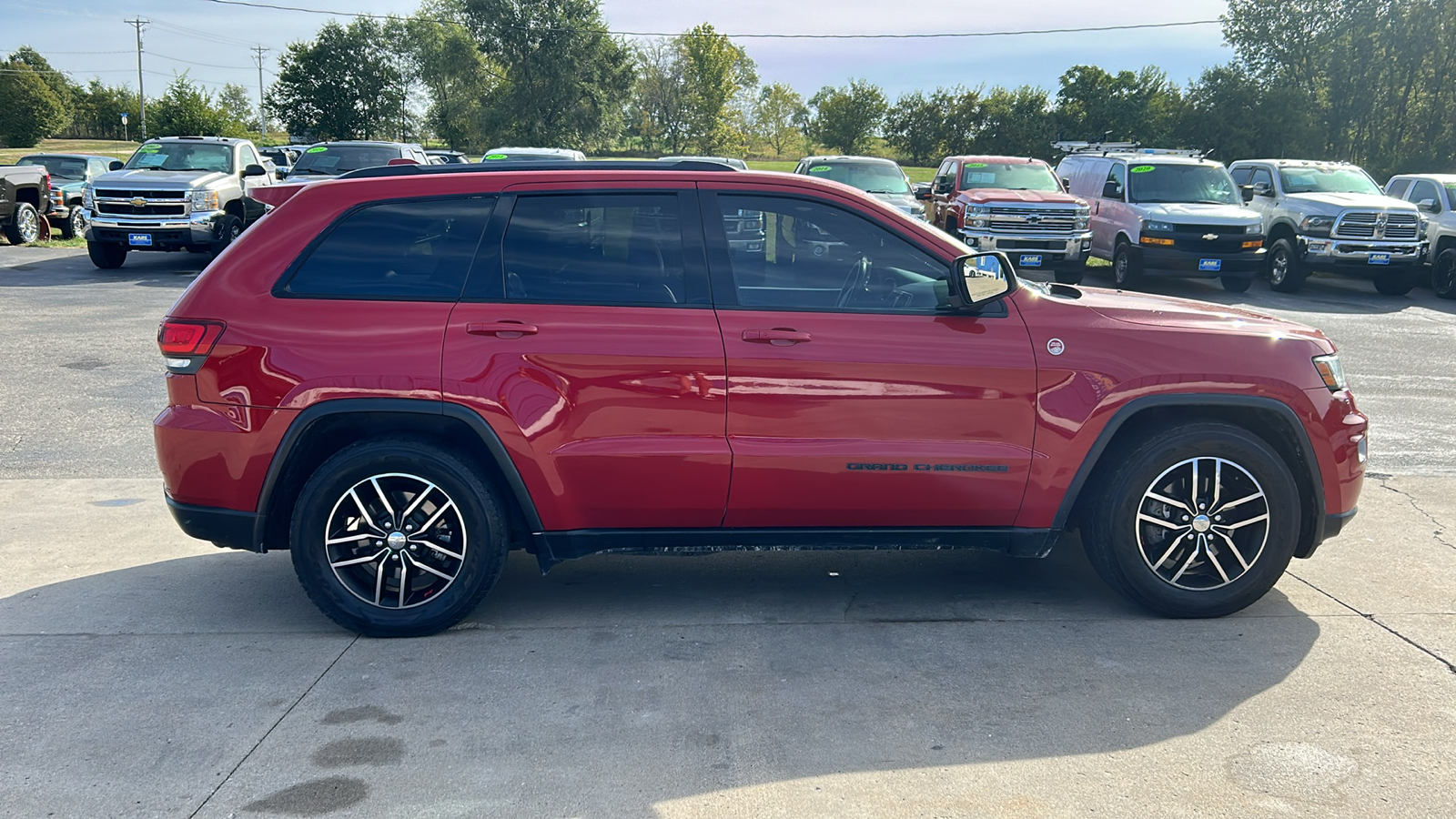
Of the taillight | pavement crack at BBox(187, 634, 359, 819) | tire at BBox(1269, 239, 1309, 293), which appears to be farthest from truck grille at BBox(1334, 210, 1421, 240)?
the taillight

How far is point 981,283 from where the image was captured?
4492 millimetres

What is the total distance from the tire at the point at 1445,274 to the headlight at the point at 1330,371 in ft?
53.7

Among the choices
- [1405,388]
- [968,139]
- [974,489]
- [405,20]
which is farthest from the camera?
[405,20]

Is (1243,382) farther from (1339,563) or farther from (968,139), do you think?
(968,139)

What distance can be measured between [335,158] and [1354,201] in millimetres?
16719

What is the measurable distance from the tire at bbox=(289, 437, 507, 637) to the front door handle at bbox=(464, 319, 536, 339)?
496 mm

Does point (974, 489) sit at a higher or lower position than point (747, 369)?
lower

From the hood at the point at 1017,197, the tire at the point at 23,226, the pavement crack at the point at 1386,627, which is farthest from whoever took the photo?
the tire at the point at 23,226

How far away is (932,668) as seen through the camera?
412 centimetres

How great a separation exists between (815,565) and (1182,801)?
7.85 ft

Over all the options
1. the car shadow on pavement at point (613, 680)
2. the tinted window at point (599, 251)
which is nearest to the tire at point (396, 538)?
the car shadow on pavement at point (613, 680)

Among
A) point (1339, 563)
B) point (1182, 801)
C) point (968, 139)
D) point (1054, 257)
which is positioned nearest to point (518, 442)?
point (1182, 801)

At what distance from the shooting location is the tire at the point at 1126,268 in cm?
1766

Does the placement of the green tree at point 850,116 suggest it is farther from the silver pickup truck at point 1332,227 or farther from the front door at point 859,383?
the front door at point 859,383
